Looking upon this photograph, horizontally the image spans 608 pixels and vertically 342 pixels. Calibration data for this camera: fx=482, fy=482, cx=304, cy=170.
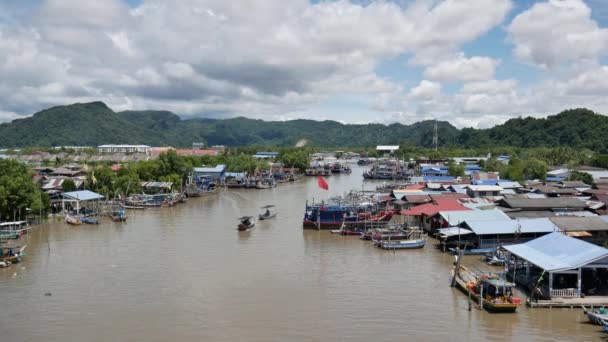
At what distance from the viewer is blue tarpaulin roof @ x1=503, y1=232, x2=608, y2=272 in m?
14.6

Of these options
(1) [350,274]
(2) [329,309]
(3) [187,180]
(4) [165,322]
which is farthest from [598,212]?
(3) [187,180]

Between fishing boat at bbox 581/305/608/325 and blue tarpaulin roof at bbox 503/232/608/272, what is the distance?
4.36 feet

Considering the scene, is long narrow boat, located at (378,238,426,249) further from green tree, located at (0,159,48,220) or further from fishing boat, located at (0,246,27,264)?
green tree, located at (0,159,48,220)

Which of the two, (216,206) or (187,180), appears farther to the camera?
(187,180)

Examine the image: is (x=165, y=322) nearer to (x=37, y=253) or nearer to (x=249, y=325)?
(x=249, y=325)

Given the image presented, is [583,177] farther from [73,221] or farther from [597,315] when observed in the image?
[73,221]

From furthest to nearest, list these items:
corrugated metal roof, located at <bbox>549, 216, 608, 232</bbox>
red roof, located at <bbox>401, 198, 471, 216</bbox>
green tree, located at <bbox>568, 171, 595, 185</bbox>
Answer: green tree, located at <bbox>568, 171, 595, 185</bbox>, red roof, located at <bbox>401, 198, 471, 216</bbox>, corrugated metal roof, located at <bbox>549, 216, 608, 232</bbox>

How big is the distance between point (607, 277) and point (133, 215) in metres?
28.3

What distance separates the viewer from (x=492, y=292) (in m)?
15.0

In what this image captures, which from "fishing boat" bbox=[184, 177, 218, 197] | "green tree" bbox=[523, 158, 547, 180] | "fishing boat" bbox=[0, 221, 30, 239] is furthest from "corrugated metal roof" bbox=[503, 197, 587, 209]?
"fishing boat" bbox=[184, 177, 218, 197]

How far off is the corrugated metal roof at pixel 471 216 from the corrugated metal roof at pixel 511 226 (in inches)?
33.0

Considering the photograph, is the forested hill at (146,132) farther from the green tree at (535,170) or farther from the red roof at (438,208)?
the red roof at (438,208)

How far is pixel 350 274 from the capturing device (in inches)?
738

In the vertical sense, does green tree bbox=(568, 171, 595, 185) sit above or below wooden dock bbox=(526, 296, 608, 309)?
above
